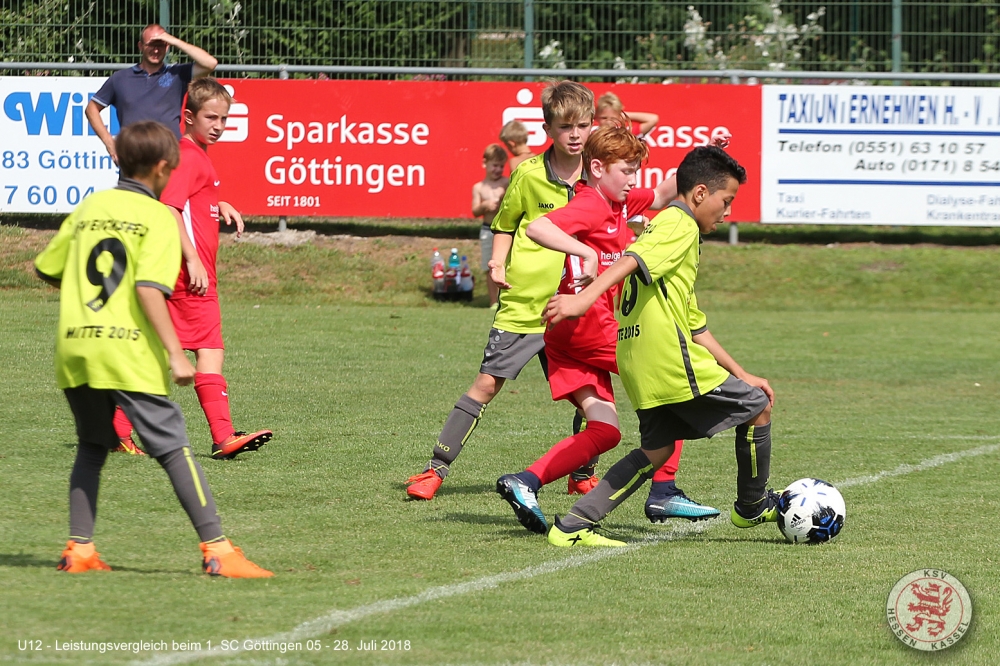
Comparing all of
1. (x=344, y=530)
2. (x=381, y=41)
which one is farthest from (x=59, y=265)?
(x=381, y=41)

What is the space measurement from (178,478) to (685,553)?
2.19 metres

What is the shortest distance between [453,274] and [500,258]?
30.6ft

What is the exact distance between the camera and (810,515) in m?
A: 5.95

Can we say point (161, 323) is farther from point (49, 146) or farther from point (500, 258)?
point (49, 146)

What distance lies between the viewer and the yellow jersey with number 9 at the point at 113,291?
15.6 ft

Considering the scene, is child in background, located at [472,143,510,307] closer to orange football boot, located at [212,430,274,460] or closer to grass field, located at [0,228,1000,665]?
grass field, located at [0,228,1000,665]

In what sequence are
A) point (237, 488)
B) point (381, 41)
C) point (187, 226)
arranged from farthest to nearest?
point (381, 41)
point (187, 226)
point (237, 488)

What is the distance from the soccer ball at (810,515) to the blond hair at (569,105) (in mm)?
2109

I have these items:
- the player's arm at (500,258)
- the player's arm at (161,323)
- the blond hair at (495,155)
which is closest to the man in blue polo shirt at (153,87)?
the player's arm at (500,258)

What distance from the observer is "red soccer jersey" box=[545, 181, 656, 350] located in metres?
6.07

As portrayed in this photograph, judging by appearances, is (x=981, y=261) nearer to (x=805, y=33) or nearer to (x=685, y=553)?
(x=805, y=33)

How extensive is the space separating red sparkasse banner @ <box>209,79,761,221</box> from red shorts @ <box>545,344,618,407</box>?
10.7 m

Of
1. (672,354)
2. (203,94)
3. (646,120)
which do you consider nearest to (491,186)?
(646,120)

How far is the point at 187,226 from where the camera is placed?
7.60 meters
